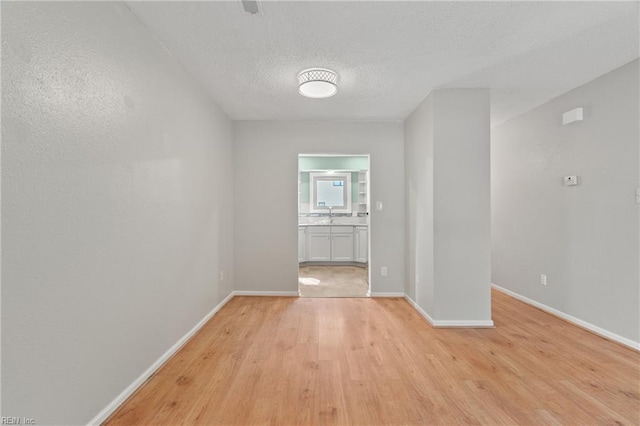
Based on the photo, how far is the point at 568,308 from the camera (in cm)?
314

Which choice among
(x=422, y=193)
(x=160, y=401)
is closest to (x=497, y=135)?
(x=422, y=193)

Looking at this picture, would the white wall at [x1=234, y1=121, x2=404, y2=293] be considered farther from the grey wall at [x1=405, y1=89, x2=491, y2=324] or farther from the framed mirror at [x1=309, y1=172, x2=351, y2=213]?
the framed mirror at [x1=309, y1=172, x2=351, y2=213]

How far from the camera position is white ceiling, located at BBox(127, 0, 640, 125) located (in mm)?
1850

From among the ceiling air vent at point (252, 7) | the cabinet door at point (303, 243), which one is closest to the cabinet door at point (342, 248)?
the cabinet door at point (303, 243)

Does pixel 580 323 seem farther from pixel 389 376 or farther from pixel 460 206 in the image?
pixel 389 376

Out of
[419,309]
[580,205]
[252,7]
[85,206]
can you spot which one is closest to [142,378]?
[85,206]

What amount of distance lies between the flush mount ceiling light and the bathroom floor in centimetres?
276

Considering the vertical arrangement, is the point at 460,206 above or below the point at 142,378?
above

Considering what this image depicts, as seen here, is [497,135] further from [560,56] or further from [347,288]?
[347,288]

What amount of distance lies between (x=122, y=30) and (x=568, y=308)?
4.63m

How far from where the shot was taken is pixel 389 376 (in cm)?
208

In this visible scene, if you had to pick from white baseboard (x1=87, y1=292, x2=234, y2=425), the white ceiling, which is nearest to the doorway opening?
white baseboard (x1=87, y1=292, x2=234, y2=425)

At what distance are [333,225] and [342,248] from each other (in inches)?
21.0

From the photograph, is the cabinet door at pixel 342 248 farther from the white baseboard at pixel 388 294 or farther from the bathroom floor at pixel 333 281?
the white baseboard at pixel 388 294
